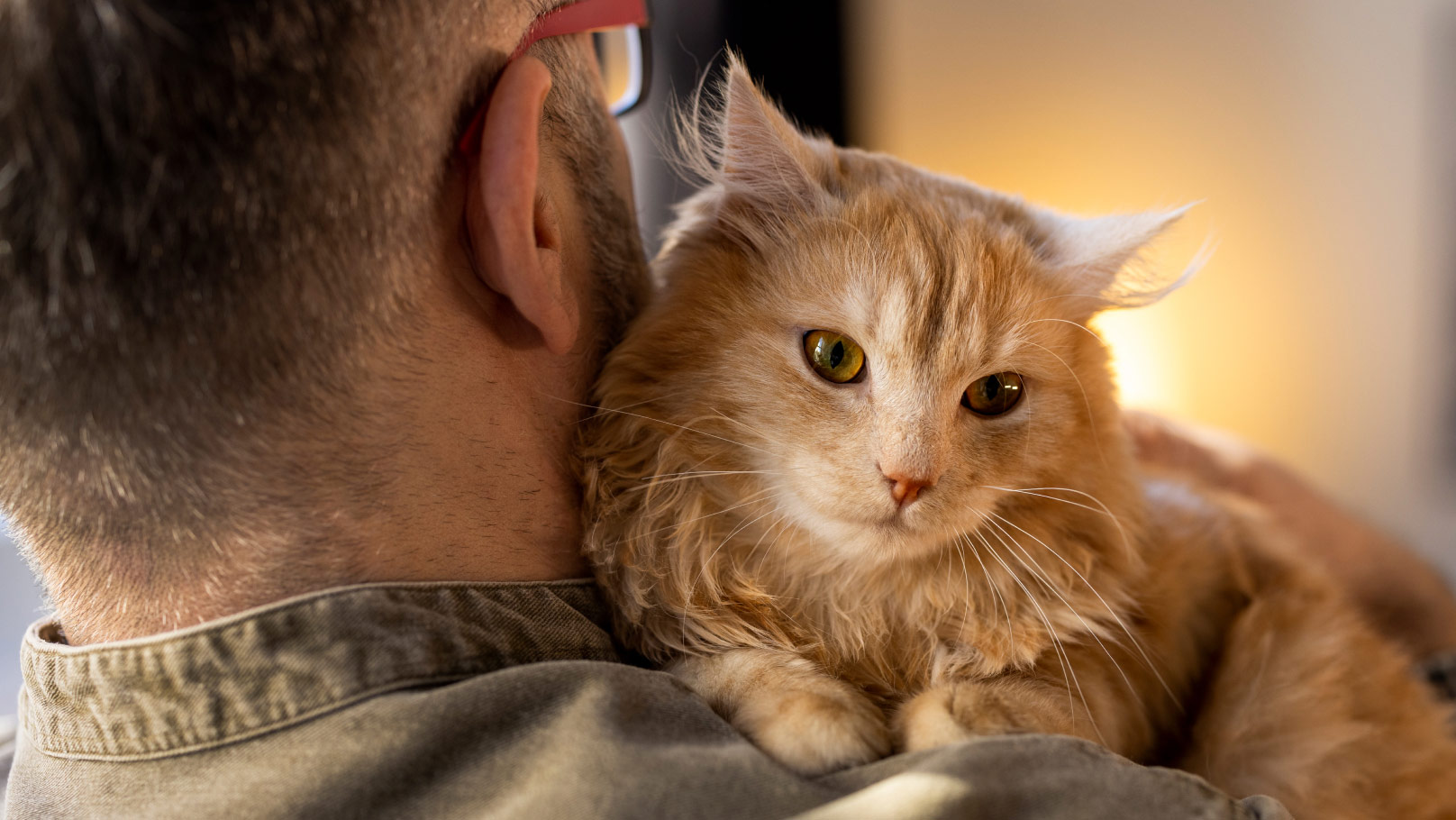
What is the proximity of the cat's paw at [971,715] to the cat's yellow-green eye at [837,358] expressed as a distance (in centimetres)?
38

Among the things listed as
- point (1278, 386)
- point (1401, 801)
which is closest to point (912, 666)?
point (1401, 801)

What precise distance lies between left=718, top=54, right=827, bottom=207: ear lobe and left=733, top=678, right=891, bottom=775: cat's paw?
615 mm

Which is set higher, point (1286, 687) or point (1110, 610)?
point (1110, 610)

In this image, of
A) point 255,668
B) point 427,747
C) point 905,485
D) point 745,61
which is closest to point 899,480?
point 905,485

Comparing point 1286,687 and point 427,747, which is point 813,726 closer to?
point 427,747

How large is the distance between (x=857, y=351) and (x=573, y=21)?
0.52 metres

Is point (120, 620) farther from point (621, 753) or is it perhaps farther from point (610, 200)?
point (610, 200)

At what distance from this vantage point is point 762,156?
4.04ft

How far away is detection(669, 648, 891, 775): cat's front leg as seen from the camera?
939 millimetres

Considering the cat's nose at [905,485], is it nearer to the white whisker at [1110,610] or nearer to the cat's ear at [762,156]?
the white whisker at [1110,610]

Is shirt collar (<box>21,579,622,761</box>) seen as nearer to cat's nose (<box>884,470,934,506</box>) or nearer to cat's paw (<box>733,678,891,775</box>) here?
cat's paw (<box>733,678,891,775</box>)

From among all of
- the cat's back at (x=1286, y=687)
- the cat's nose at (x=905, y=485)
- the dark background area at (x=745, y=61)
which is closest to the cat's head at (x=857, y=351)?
the cat's nose at (x=905, y=485)

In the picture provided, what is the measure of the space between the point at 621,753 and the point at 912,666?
486 millimetres

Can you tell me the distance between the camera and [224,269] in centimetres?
82
